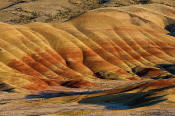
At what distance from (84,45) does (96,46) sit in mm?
4802

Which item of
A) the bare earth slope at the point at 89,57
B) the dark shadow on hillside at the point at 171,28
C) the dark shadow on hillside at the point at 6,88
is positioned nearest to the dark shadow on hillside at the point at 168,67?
the bare earth slope at the point at 89,57

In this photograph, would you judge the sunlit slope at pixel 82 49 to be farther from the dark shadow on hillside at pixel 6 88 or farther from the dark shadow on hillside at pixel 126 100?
the dark shadow on hillside at pixel 126 100

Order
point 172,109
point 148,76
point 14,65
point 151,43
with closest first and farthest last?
point 172,109, point 14,65, point 148,76, point 151,43

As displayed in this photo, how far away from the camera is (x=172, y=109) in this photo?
4669 centimetres

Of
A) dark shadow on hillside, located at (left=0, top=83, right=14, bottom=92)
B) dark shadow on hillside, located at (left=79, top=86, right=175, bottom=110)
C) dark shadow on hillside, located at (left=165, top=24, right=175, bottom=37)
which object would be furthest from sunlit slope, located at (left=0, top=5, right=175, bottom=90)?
dark shadow on hillside, located at (left=79, top=86, right=175, bottom=110)

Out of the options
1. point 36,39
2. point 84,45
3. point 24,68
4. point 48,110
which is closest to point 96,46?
point 84,45

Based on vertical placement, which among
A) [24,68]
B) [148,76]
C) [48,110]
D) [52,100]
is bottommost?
[148,76]

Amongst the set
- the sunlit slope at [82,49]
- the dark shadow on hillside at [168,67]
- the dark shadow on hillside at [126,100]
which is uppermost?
the dark shadow on hillside at [126,100]

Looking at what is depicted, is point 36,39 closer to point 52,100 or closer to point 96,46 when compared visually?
point 96,46

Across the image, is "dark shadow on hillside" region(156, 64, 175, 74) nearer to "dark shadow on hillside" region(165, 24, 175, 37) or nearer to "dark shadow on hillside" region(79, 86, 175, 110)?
"dark shadow on hillside" region(165, 24, 175, 37)

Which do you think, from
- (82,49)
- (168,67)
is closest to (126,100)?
(168,67)

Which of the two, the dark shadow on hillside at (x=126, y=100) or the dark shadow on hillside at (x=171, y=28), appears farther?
the dark shadow on hillside at (x=171, y=28)

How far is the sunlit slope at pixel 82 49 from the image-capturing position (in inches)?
4035

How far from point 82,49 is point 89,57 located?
→ 5.80 metres
